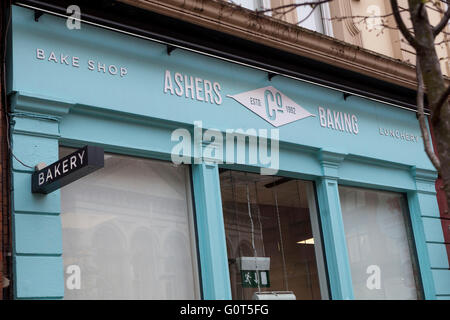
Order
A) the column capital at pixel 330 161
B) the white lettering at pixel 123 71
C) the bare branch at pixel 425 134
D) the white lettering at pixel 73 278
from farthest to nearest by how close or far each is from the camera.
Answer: the column capital at pixel 330 161 → the white lettering at pixel 123 71 → the white lettering at pixel 73 278 → the bare branch at pixel 425 134

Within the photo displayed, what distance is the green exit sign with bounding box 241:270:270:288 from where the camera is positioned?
966 centimetres

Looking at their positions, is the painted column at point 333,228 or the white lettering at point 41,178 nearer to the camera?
the white lettering at point 41,178

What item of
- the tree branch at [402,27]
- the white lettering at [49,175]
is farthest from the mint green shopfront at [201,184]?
the tree branch at [402,27]

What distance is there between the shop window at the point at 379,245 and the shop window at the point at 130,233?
3.34 metres

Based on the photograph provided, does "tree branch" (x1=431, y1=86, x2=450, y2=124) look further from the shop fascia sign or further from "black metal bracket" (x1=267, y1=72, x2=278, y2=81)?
"black metal bracket" (x1=267, y1=72, x2=278, y2=81)

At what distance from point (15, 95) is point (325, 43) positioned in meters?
5.29

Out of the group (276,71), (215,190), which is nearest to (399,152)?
(276,71)

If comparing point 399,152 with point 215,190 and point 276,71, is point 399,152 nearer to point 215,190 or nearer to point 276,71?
point 276,71

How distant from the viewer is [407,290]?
1187 cm

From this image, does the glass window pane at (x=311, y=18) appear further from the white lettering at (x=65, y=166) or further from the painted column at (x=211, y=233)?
the white lettering at (x=65, y=166)

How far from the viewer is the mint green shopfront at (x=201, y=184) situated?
8086 mm

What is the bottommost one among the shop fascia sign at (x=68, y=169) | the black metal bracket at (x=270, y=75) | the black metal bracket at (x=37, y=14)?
the shop fascia sign at (x=68, y=169)

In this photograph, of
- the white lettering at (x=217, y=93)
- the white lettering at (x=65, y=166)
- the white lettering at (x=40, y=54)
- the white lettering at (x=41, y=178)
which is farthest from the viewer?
the white lettering at (x=217, y=93)

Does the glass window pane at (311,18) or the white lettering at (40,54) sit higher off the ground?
the glass window pane at (311,18)
